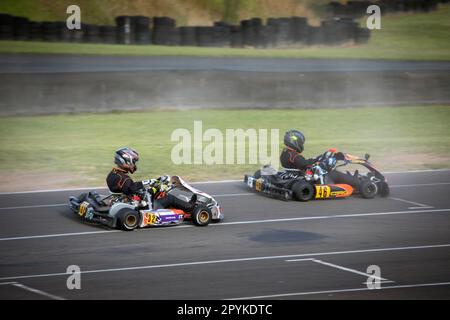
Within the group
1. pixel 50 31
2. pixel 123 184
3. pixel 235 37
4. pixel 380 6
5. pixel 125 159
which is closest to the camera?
pixel 123 184

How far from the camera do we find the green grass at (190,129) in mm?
20172

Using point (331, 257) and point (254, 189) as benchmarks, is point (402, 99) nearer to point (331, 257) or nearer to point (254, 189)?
point (254, 189)

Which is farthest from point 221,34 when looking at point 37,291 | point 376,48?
point 37,291

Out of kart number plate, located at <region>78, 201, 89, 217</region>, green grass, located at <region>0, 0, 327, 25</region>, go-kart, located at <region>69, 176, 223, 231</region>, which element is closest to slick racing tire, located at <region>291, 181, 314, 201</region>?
go-kart, located at <region>69, 176, 223, 231</region>

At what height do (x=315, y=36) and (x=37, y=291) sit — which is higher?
(x=315, y=36)

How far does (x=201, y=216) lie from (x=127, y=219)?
1.32 meters

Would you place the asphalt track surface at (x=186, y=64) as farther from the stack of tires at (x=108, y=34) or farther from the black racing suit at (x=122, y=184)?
the black racing suit at (x=122, y=184)

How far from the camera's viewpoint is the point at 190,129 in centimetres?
2488

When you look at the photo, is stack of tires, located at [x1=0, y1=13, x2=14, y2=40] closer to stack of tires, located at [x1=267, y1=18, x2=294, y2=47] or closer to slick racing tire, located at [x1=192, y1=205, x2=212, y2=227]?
stack of tires, located at [x1=267, y1=18, x2=294, y2=47]

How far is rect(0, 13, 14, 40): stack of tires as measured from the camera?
106 feet

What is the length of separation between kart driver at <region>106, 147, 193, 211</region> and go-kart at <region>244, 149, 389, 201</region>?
2.85 m

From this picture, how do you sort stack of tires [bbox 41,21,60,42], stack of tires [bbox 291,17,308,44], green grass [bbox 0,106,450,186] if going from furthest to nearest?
stack of tires [bbox 291,17,308,44], stack of tires [bbox 41,21,60,42], green grass [bbox 0,106,450,186]

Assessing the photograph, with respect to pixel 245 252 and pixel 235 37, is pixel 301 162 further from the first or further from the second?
pixel 235 37

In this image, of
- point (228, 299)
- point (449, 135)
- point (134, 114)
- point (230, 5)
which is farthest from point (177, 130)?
point (230, 5)
